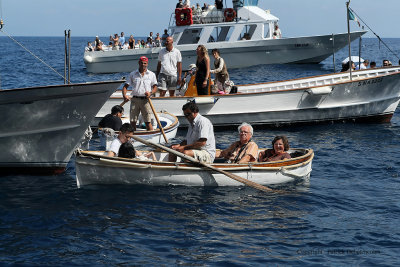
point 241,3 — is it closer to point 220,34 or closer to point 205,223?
point 220,34

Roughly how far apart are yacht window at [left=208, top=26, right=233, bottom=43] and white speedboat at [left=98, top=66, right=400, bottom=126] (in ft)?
53.9

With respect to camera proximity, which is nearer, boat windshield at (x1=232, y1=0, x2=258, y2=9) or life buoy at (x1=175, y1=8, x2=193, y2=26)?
life buoy at (x1=175, y1=8, x2=193, y2=26)

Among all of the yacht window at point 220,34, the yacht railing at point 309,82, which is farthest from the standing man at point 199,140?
the yacht window at point 220,34

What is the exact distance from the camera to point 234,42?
112 ft

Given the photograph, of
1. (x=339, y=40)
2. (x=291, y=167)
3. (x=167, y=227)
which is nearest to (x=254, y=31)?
(x=339, y=40)

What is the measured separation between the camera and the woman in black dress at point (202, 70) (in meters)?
15.2

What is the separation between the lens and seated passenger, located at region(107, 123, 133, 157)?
1071cm

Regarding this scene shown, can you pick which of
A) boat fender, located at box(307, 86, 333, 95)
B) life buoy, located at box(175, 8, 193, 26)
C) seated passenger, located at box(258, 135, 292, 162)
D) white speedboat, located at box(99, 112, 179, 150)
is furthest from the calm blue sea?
life buoy, located at box(175, 8, 193, 26)

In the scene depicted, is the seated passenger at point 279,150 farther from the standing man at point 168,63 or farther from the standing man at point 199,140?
the standing man at point 168,63

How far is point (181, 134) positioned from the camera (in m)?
17.4

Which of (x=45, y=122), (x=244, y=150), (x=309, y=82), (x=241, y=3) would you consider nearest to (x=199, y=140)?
(x=244, y=150)

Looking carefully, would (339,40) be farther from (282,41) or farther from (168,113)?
(168,113)

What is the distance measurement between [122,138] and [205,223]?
9.20 ft

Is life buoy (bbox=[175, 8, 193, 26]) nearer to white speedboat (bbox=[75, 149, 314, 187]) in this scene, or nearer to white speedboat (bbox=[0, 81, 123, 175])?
white speedboat (bbox=[0, 81, 123, 175])
